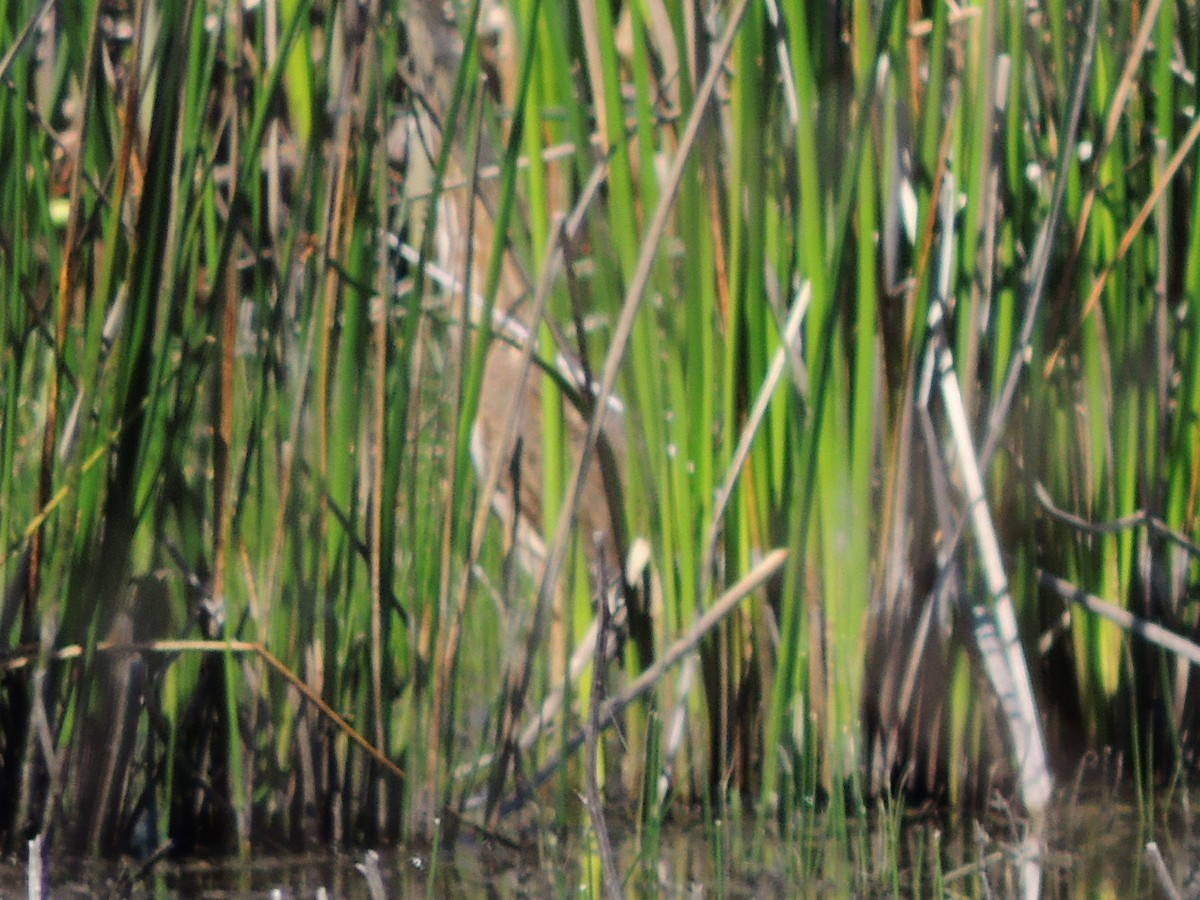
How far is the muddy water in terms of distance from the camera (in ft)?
3.10

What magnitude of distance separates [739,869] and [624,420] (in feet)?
1.16

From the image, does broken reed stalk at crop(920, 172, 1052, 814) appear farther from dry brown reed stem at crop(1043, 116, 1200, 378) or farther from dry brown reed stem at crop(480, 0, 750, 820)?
dry brown reed stem at crop(480, 0, 750, 820)

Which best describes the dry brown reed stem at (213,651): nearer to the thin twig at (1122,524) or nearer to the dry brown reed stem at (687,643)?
the dry brown reed stem at (687,643)

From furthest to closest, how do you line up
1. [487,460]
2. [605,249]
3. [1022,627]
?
[487,460], [1022,627], [605,249]

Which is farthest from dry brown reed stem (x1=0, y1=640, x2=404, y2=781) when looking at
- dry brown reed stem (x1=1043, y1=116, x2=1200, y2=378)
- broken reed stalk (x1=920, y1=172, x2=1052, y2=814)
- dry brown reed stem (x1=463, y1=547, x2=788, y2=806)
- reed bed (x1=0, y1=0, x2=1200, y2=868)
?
dry brown reed stem (x1=1043, y1=116, x2=1200, y2=378)

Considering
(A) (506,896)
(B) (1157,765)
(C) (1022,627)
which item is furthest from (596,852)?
(B) (1157,765)

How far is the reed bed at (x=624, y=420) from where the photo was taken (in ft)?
3.16

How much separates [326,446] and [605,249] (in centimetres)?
26

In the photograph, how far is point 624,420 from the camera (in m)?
1.11

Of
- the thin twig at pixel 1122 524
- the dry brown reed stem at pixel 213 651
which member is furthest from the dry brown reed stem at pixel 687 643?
the thin twig at pixel 1122 524

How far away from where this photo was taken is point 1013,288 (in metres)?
1.13

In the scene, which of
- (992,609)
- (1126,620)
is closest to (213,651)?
(992,609)

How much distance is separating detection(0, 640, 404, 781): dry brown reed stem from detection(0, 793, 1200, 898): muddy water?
0.08 meters

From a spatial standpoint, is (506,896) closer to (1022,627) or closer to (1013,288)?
(1022,627)
